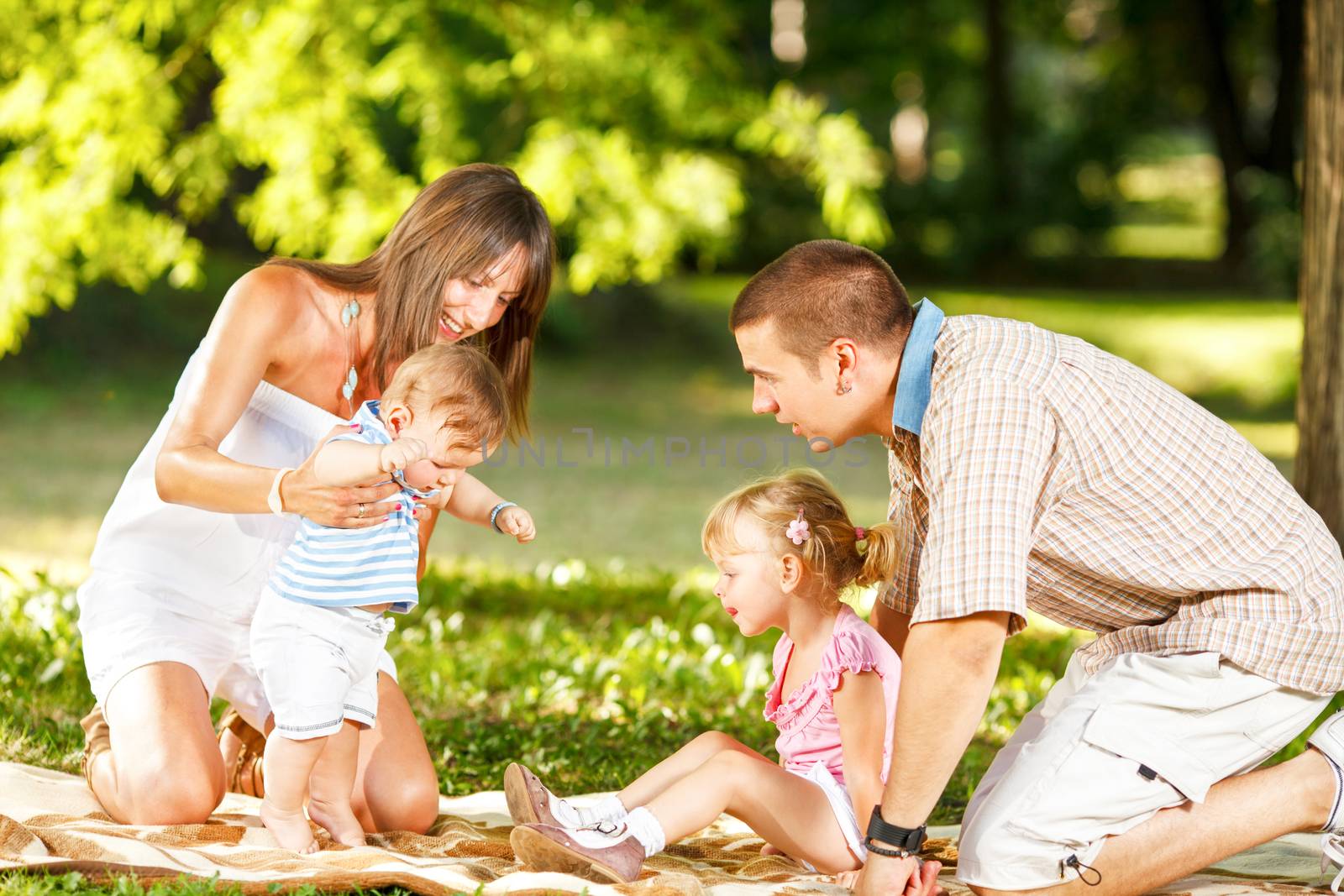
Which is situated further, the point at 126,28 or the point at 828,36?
the point at 828,36

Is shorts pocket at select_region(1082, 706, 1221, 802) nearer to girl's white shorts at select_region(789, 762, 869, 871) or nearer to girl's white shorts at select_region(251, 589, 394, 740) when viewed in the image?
girl's white shorts at select_region(789, 762, 869, 871)

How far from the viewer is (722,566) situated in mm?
3426

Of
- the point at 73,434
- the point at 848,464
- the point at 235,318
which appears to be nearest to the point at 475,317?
the point at 235,318

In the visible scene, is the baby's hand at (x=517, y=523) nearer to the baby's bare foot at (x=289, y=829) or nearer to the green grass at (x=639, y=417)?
the baby's bare foot at (x=289, y=829)

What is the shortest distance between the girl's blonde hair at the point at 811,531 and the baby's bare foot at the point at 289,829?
114 centimetres

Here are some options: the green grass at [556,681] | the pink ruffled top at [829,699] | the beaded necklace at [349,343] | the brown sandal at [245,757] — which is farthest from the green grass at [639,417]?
the pink ruffled top at [829,699]

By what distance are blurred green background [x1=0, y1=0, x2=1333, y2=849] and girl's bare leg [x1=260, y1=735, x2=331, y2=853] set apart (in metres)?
0.92

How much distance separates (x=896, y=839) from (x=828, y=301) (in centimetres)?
111

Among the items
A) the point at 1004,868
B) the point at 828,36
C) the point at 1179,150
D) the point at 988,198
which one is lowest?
the point at 1004,868

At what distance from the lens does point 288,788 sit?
10.4ft

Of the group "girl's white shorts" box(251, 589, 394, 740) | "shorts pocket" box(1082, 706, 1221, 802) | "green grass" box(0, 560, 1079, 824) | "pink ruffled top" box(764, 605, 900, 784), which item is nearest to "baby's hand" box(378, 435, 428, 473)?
"girl's white shorts" box(251, 589, 394, 740)

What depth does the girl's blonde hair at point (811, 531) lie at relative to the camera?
3281 millimetres

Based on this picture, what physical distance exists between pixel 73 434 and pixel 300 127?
6438 millimetres

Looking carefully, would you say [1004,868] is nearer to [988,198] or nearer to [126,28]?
[126,28]
